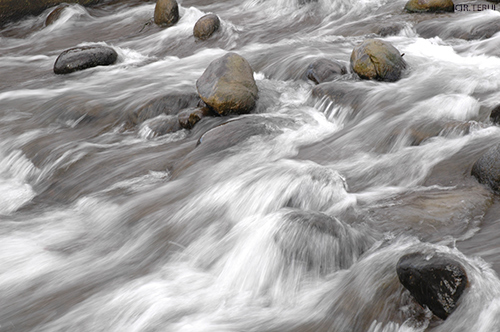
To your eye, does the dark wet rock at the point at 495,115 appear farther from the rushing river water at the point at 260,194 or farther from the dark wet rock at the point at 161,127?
the dark wet rock at the point at 161,127

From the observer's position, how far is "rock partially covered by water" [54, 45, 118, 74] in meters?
7.43

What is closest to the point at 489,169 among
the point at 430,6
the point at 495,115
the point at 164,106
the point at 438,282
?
the point at 495,115

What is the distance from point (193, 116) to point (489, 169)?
3.00 meters

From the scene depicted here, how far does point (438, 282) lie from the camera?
2562mm

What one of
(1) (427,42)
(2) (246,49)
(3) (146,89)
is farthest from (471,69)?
(3) (146,89)

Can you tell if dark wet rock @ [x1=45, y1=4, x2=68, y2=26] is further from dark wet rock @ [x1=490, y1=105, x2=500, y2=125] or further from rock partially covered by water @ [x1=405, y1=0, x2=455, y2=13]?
dark wet rock @ [x1=490, y1=105, x2=500, y2=125]

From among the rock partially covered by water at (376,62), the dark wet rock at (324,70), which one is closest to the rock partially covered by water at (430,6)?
the rock partially covered by water at (376,62)

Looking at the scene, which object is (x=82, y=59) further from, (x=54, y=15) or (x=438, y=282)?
(x=438, y=282)

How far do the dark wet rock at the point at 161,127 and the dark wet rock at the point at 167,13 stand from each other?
4.20 metres

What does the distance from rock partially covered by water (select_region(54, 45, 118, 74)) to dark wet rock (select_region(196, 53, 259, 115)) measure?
2636 mm

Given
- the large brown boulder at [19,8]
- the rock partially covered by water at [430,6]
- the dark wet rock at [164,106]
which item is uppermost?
the large brown boulder at [19,8]

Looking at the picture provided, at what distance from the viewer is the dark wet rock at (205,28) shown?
8.41 m

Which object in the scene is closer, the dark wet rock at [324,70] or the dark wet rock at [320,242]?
the dark wet rock at [320,242]

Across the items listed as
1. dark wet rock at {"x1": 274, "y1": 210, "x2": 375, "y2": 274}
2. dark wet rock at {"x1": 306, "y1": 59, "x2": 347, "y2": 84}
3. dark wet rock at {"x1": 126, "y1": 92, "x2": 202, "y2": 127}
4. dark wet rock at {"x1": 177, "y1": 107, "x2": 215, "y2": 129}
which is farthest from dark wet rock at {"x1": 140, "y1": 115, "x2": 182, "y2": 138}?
dark wet rock at {"x1": 274, "y1": 210, "x2": 375, "y2": 274}
